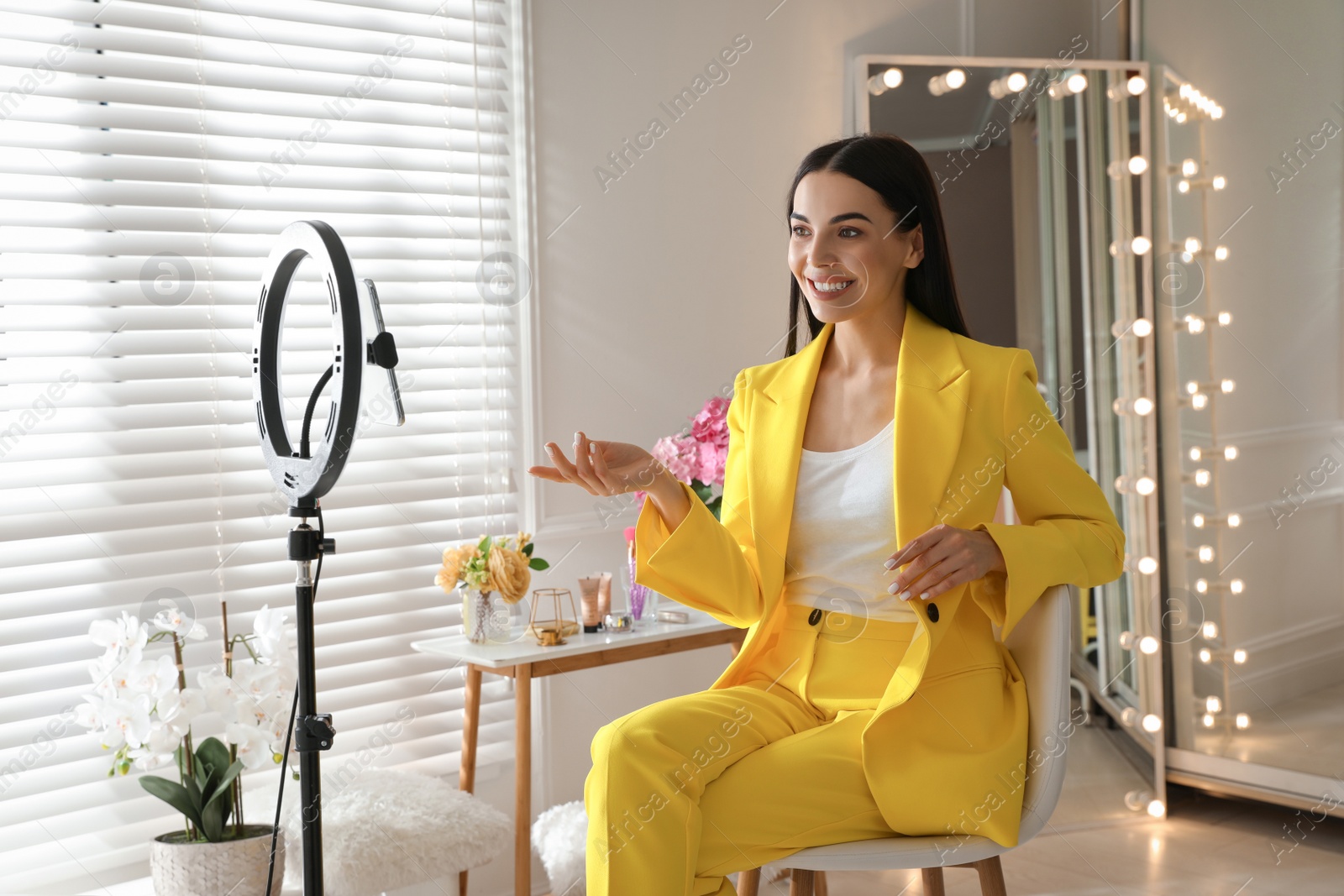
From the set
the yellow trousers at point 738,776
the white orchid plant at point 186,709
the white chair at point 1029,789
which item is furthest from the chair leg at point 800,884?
the white orchid plant at point 186,709

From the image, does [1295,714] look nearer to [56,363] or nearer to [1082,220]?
[1082,220]

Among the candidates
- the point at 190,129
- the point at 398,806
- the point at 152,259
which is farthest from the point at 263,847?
the point at 190,129

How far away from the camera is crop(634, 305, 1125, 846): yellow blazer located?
1516 mm

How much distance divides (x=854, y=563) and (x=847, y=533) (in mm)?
46

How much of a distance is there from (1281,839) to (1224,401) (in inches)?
45.8

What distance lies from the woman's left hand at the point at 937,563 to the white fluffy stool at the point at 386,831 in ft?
3.70

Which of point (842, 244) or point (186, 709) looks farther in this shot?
→ point (186, 709)

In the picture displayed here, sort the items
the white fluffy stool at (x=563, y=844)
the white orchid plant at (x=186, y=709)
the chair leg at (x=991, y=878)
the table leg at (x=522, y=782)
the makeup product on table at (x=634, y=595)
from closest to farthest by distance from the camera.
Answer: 1. the chair leg at (x=991, y=878)
2. the white orchid plant at (x=186, y=709)
3. the table leg at (x=522, y=782)
4. the white fluffy stool at (x=563, y=844)
5. the makeup product on table at (x=634, y=595)

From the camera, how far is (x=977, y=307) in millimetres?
3307

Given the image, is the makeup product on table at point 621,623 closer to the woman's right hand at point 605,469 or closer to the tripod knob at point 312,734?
the woman's right hand at point 605,469

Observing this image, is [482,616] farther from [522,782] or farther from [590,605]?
[522,782]

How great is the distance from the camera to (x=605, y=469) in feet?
4.80

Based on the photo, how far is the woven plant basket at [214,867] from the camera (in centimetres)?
196

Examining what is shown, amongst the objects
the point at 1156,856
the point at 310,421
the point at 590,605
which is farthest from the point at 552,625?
the point at 1156,856
